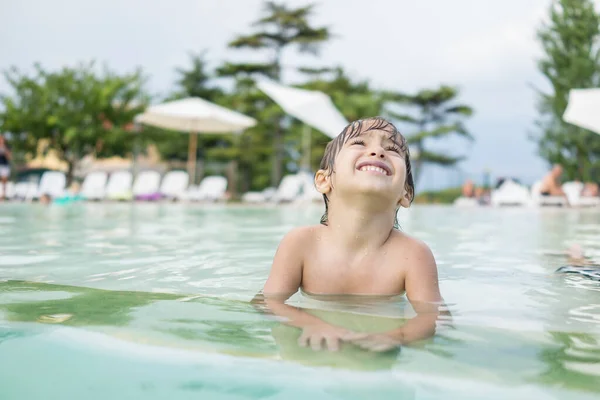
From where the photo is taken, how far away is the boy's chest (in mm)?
2164

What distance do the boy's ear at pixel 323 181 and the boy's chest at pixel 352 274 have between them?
0.24 meters

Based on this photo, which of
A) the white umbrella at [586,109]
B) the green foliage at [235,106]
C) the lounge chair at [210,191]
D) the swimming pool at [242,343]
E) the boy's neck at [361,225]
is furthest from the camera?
the green foliage at [235,106]

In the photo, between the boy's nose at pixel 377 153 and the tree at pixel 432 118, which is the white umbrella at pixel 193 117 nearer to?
the tree at pixel 432 118

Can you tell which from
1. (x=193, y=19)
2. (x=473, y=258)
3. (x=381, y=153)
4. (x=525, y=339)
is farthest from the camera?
(x=193, y=19)

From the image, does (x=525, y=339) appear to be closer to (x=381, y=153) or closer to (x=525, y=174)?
(x=381, y=153)

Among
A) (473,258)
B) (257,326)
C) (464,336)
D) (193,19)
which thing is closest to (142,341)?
(257,326)

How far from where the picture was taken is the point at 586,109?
10.5m

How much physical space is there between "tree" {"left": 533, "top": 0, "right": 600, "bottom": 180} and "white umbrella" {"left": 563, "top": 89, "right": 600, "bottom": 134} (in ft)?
43.0

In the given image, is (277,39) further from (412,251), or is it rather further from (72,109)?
(412,251)

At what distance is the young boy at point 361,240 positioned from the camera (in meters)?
2.03

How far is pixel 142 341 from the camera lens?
1.53 meters

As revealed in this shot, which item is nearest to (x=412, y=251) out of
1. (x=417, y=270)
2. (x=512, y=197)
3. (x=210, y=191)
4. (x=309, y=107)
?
(x=417, y=270)

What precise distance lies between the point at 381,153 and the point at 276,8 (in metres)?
25.4

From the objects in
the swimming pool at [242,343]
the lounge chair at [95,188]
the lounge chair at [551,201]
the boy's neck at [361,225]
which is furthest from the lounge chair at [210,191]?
the boy's neck at [361,225]
